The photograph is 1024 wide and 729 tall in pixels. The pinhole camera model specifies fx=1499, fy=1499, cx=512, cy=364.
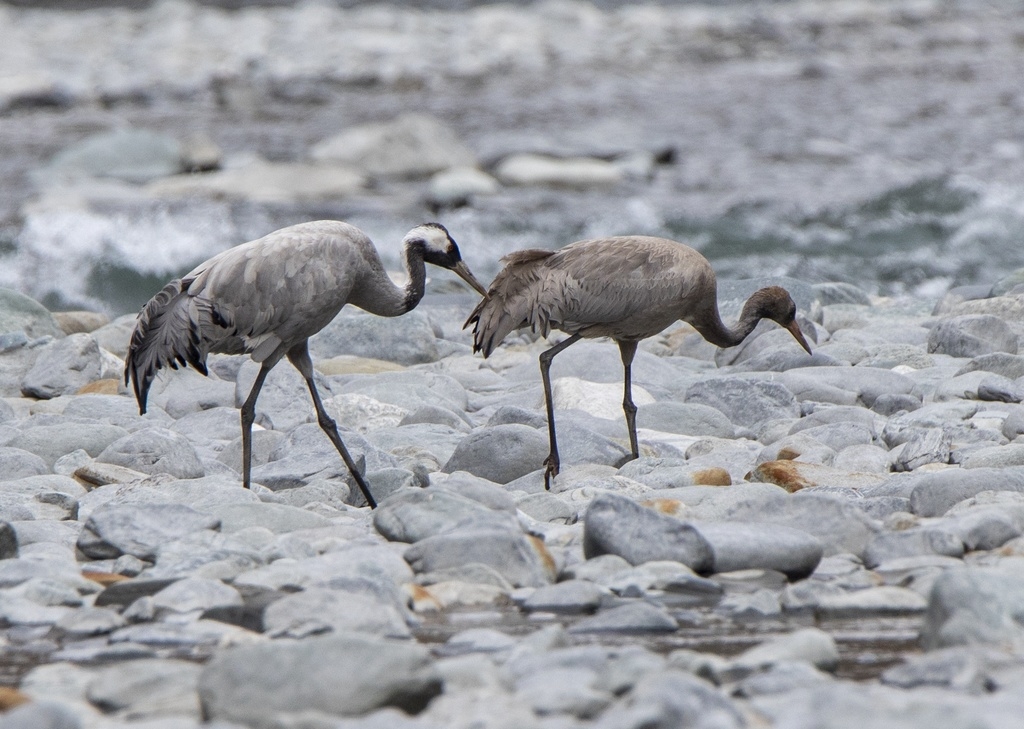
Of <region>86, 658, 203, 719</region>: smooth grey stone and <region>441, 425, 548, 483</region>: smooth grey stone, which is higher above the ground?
<region>86, 658, 203, 719</region>: smooth grey stone

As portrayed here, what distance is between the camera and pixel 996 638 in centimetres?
363

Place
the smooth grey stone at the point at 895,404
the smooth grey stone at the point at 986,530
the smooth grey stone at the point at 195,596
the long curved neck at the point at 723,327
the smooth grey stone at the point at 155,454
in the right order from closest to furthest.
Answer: the smooth grey stone at the point at 195,596 → the smooth grey stone at the point at 986,530 → the smooth grey stone at the point at 155,454 → the long curved neck at the point at 723,327 → the smooth grey stone at the point at 895,404

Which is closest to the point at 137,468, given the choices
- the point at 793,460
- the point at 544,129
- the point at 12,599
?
the point at 12,599

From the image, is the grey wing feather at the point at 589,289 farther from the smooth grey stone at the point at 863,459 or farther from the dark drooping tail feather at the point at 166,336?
the dark drooping tail feather at the point at 166,336

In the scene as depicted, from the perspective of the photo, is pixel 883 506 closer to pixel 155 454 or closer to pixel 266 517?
pixel 266 517

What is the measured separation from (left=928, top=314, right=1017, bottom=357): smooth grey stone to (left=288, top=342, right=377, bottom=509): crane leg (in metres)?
3.77

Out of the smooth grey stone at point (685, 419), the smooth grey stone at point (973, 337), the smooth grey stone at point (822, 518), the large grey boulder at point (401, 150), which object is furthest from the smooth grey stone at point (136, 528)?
the large grey boulder at point (401, 150)

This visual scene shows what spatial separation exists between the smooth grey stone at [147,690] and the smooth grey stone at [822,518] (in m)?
2.08

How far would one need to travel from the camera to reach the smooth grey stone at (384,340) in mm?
8883

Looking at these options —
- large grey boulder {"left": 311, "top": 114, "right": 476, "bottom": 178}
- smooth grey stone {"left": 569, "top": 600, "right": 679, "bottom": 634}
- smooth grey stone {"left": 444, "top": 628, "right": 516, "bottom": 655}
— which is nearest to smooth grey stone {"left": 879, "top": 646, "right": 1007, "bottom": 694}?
smooth grey stone {"left": 569, "top": 600, "right": 679, "bottom": 634}

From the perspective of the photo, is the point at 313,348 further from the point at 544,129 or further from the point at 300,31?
the point at 300,31

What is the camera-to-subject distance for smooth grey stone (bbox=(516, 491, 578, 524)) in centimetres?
534

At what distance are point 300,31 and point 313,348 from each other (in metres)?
19.5

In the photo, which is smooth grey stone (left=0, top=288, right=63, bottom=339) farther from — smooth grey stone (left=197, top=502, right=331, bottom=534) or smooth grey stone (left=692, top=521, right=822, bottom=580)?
smooth grey stone (left=692, top=521, right=822, bottom=580)
